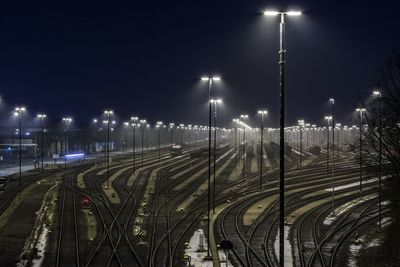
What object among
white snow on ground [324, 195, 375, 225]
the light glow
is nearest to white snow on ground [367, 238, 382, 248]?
white snow on ground [324, 195, 375, 225]

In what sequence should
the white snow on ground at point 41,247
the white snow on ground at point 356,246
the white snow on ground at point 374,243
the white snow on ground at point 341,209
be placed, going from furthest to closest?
the white snow on ground at point 341,209
the white snow on ground at point 374,243
the white snow on ground at point 356,246
the white snow on ground at point 41,247

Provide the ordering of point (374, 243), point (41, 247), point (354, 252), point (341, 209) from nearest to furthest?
1. point (41, 247)
2. point (354, 252)
3. point (374, 243)
4. point (341, 209)

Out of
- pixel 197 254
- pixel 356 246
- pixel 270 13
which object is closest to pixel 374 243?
pixel 356 246

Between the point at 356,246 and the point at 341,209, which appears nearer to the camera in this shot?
the point at 356,246

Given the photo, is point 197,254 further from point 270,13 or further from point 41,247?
point 270,13

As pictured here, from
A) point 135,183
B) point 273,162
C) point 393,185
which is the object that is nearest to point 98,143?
point 273,162

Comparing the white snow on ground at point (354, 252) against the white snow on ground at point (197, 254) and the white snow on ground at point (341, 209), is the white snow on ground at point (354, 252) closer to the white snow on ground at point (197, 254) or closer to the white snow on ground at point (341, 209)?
the white snow on ground at point (197, 254)

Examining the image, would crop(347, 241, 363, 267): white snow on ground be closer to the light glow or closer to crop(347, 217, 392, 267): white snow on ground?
crop(347, 217, 392, 267): white snow on ground

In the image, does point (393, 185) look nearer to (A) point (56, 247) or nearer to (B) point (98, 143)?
(A) point (56, 247)

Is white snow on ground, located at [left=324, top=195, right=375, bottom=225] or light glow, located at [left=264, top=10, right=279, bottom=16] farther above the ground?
light glow, located at [left=264, top=10, right=279, bottom=16]

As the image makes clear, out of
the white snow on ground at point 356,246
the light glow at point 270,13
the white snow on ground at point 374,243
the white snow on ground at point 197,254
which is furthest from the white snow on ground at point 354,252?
the light glow at point 270,13

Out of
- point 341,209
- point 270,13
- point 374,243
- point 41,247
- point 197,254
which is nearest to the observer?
point 270,13

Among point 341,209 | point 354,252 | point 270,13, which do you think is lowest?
point 354,252

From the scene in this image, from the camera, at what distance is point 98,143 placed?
146750 mm
